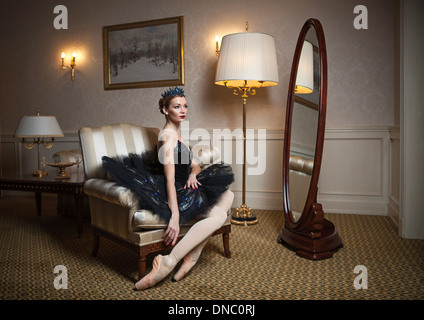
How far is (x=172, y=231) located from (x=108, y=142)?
93 cm

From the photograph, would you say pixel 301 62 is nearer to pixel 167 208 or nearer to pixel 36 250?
pixel 167 208

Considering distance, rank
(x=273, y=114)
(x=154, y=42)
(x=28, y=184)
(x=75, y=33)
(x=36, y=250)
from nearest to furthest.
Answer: (x=36, y=250) < (x=28, y=184) < (x=273, y=114) < (x=154, y=42) < (x=75, y=33)

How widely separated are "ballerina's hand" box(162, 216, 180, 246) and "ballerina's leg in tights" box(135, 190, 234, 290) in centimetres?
5

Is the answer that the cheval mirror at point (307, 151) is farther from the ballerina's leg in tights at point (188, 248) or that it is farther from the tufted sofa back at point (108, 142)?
the tufted sofa back at point (108, 142)

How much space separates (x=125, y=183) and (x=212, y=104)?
2432 millimetres

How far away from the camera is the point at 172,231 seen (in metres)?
2.11

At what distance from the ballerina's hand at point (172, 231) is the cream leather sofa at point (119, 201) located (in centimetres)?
4

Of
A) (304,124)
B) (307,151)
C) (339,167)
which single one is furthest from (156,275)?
(339,167)

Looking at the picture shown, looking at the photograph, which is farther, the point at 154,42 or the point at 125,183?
the point at 154,42

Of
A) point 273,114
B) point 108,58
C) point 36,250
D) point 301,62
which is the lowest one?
point 36,250

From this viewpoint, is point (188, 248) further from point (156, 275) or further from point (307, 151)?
point (307, 151)

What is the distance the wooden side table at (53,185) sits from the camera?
3.12m

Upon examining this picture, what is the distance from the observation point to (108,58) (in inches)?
190

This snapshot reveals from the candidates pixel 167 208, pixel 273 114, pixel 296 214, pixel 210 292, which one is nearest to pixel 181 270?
pixel 210 292
